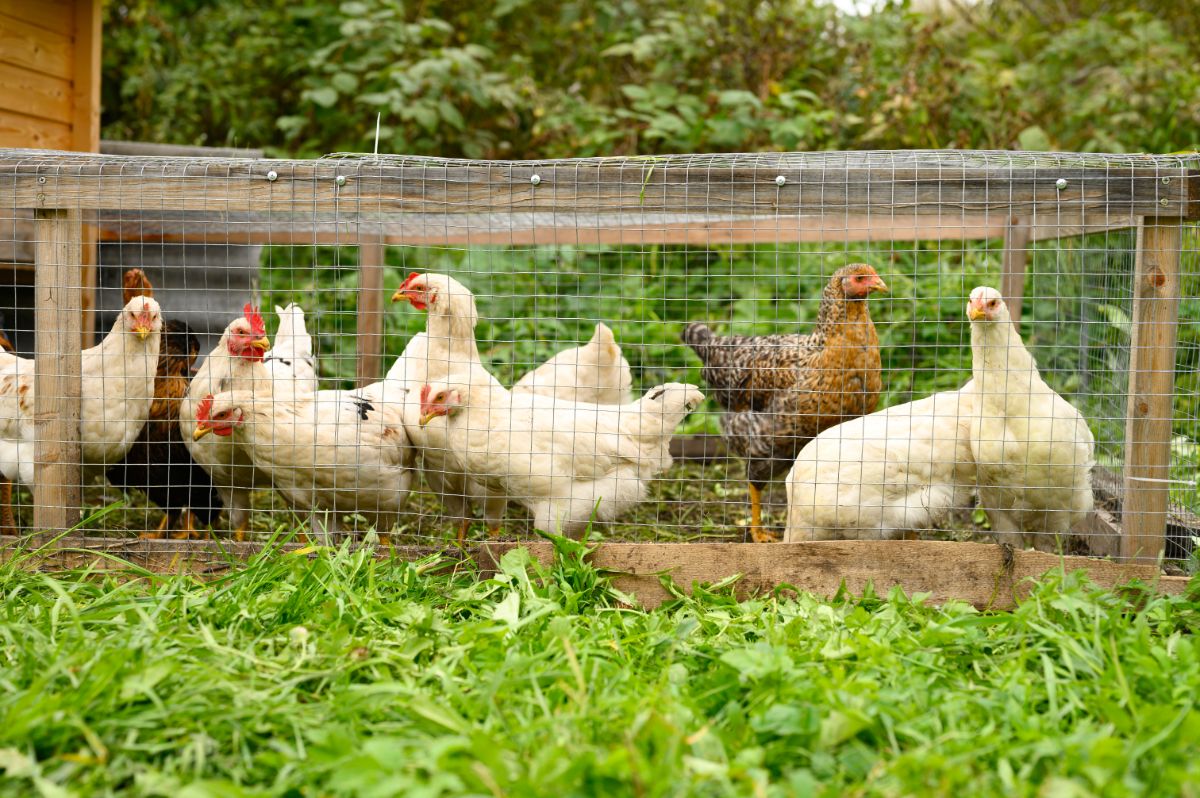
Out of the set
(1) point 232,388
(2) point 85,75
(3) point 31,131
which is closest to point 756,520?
(1) point 232,388

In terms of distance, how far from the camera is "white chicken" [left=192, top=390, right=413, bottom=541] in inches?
157

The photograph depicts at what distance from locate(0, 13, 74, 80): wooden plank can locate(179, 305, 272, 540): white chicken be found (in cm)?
201

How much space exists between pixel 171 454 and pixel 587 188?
2.51 meters

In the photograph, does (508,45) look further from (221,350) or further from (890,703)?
(890,703)

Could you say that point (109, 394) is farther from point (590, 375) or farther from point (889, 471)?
point (889, 471)

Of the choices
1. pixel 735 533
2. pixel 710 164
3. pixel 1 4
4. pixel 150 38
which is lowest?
pixel 735 533

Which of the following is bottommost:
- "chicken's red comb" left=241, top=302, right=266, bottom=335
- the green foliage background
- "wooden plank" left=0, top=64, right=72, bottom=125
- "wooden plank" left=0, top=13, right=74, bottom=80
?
"chicken's red comb" left=241, top=302, right=266, bottom=335

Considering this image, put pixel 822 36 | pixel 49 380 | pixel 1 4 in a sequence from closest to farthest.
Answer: pixel 49 380 → pixel 1 4 → pixel 822 36

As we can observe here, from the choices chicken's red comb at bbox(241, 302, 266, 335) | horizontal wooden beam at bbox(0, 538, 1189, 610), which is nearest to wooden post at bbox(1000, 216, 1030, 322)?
horizontal wooden beam at bbox(0, 538, 1189, 610)

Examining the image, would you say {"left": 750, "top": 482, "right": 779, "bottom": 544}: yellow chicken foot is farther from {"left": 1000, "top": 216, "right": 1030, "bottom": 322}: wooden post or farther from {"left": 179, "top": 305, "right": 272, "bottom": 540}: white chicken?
{"left": 179, "top": 305, "right": 272, "bottom": 540}: white chicken

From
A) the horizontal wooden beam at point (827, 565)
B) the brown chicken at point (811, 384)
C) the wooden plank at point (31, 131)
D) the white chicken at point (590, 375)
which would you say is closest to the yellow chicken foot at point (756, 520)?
the brown chicken at point (811, 384)

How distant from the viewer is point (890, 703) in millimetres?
2350

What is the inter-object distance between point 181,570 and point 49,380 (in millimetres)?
905

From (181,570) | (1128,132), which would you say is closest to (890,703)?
(181,570)
